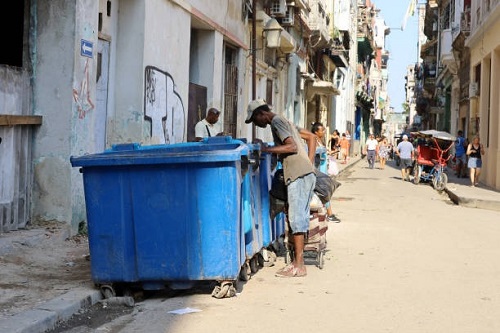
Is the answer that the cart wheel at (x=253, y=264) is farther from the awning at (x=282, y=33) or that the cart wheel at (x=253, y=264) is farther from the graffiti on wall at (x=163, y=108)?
the awning at (x=282, y=33)

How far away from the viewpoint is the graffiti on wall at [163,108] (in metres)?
11.0

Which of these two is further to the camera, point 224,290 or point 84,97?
point 84,97

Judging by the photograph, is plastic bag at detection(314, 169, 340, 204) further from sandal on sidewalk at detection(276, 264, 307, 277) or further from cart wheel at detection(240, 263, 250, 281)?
cart wheel at detection(240, 263, 250, 281)

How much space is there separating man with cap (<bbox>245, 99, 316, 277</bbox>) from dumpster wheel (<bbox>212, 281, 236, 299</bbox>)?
1.17m

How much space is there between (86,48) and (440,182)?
14.9m

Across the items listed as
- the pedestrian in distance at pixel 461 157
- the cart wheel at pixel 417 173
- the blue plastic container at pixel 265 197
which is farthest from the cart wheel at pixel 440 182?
the blue plastic container at pixel 265 197

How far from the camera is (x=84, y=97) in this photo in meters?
8.43

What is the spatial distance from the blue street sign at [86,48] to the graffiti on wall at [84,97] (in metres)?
0.11

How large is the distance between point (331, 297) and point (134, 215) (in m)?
1.84

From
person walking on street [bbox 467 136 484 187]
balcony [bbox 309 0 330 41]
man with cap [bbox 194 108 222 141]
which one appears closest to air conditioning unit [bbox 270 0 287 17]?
person walking on street [bbox 467 136 484 187]

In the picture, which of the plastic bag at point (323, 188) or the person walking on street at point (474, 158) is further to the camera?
the person walking on street at point (474, 158)

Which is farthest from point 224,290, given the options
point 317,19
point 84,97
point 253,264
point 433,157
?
point 317,19

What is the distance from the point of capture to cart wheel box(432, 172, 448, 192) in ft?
68.6

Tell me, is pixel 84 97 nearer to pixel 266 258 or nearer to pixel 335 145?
pixel 266 258
